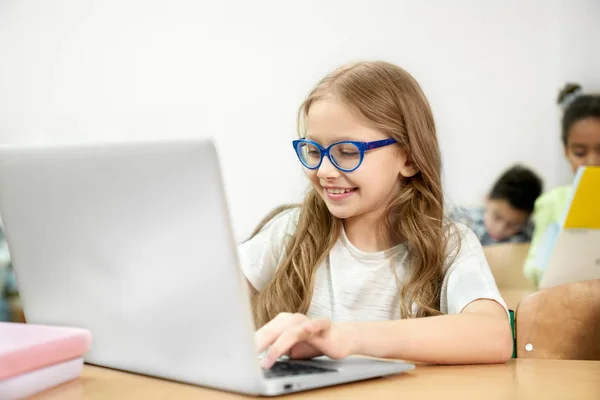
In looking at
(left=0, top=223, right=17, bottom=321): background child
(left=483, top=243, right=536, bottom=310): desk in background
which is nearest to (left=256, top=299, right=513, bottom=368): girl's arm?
(left=483, top=243, right=536, bottom=310): desk in background

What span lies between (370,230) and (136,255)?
2.18 ft

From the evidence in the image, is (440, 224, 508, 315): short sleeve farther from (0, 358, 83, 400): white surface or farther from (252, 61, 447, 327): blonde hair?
(0, 358, 83, 400): white surface

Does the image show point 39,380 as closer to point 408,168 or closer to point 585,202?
point 408,168

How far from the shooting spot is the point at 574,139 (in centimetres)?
403

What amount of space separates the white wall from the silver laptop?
277 cm

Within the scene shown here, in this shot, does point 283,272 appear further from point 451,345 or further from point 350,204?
point 451,345

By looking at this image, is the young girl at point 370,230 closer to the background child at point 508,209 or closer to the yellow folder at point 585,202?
the yellow folder at point 585,202

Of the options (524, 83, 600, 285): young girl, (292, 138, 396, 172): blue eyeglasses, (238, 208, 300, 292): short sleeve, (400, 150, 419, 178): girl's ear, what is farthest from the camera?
(524, 83, 600, 285): young girl

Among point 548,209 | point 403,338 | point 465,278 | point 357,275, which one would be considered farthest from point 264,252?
point 548,209

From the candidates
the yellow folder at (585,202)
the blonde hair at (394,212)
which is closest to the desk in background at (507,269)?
the yellow folder at (585,202)

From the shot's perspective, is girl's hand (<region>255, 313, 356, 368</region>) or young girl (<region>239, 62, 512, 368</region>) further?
young girl (<region>239, 62, 512, 368</region>)

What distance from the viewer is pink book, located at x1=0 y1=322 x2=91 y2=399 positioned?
0.84 m

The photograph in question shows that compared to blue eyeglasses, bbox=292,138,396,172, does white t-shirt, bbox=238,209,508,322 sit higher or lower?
lower

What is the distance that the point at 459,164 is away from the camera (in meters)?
3.92
